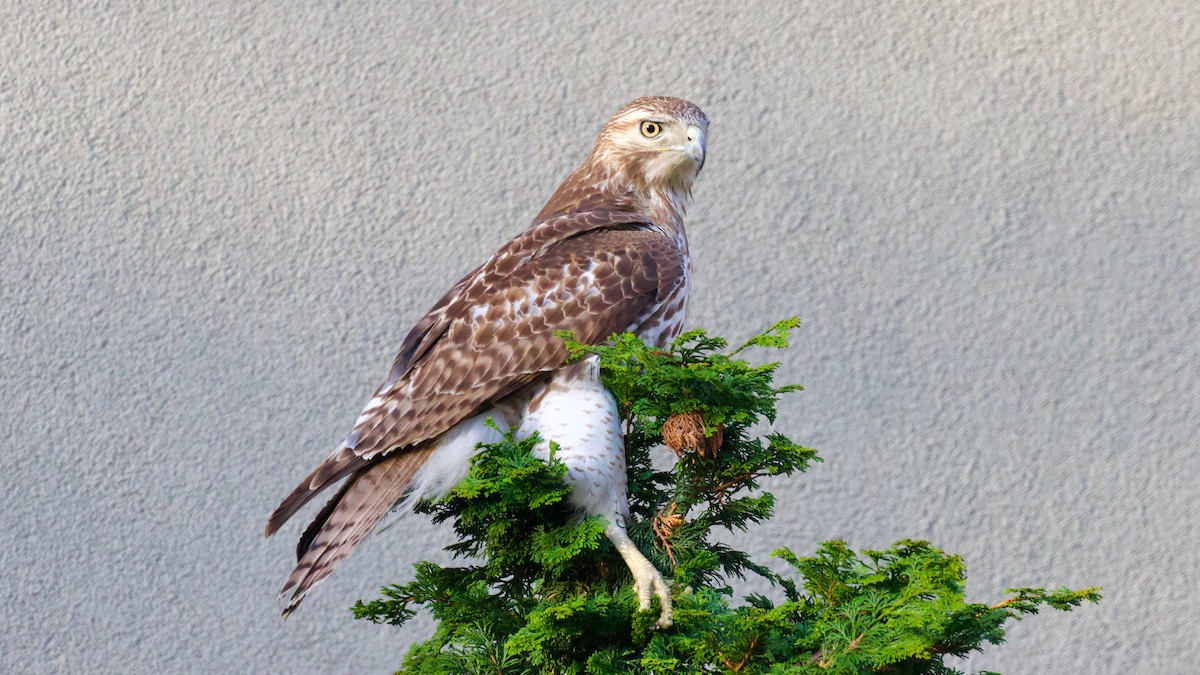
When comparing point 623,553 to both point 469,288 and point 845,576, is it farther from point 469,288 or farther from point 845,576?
point 469,288

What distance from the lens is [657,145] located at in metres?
2.30

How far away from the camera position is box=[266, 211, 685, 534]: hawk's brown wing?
196 cm

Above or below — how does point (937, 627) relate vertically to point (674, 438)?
below

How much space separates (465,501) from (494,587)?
0.14 metres

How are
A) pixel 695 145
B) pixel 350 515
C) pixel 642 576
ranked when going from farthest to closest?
pixel 695 145 → pixel 350 515 → pixel 642 576

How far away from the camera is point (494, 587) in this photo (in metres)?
1.91

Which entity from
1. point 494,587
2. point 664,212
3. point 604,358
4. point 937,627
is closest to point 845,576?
point 937,627

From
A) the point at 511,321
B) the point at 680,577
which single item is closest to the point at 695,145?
the point at 511,321

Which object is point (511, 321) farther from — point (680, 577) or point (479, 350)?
point (680, 577)

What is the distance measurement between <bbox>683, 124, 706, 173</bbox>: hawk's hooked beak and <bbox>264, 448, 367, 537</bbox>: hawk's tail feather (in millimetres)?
814

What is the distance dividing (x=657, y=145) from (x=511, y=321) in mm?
504

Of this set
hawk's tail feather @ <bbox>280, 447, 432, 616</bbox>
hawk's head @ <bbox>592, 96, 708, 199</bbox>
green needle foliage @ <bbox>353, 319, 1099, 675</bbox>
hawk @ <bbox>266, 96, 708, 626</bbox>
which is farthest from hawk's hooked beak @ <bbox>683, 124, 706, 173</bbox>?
hawk's tail feather @ <bbox>280, 447, 432, 616</bbox>

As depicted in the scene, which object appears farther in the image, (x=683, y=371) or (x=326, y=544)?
(x=326, y=544)

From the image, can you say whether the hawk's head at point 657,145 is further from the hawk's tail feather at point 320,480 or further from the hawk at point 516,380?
the hawk's tail feather at point 320,480
